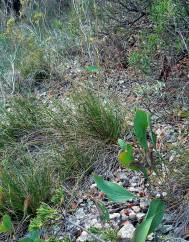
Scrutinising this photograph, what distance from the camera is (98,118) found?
2312 mm

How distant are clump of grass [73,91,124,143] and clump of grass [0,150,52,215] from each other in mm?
375

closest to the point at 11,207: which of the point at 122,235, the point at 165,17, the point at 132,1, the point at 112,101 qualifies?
the point at 122,235

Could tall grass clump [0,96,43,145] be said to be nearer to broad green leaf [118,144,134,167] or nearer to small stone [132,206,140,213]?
small stone [132,206,140,213]

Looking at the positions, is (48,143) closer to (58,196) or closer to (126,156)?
(58,196)

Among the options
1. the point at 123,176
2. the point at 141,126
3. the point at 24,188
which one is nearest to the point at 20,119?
the point at 24,188

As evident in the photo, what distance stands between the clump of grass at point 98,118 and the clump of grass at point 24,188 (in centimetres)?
38

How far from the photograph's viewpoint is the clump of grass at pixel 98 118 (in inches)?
89.2

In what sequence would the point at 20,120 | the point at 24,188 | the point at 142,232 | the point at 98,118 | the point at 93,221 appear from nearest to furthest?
the point at 142,232 → the point at 93,221 → the point at 24,188 → the point at 98,118 → the point at 20,120

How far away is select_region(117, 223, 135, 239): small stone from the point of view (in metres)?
1.60

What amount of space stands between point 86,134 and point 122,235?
32.0 inches

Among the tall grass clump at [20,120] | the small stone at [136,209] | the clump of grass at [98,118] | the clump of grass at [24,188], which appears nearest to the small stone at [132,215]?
the small stone at [136,209]

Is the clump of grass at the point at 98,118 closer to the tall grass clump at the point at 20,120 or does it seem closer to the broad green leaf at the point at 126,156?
the tall grass clump at the point at 20,120

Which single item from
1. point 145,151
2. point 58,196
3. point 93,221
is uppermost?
point 145,151

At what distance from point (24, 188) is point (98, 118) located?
2.00 feet
